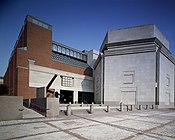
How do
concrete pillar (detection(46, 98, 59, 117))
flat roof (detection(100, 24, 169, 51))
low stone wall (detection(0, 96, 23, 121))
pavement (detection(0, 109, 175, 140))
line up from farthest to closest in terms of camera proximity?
flat roof (detection(100, 24, 169, 51)) → concrete pillar (detection(46, 98, 59, 117)) → low stone wall (detection(0, 96, 23, 121)) → pavement (detection(0, 109, 175, 140))

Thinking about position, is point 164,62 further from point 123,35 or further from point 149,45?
point 123,35

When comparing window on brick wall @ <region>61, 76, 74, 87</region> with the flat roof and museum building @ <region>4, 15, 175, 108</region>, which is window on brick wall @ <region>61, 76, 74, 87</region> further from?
the flat roof

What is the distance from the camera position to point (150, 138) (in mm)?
7324

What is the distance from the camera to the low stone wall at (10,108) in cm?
1220

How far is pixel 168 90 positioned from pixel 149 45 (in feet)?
49.5

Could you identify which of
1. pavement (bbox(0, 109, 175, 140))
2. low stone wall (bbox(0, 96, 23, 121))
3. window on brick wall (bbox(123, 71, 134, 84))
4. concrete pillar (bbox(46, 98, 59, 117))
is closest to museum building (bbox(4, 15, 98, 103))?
concrete pillar (bbox(46, 98, 59, 117))

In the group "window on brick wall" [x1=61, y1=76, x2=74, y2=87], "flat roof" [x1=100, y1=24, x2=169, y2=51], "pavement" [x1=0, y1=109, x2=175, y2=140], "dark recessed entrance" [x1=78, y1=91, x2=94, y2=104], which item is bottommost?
"dark recessed entrance" [x1=78, y1=91, x2=94, y2=104]

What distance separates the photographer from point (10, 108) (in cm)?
→ 1261

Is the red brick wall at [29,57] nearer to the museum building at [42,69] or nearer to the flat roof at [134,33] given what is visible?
the museum building at [42,69]

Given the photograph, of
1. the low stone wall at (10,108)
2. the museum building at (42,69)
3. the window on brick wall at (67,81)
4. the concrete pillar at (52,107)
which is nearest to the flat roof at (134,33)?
the museum building at (42,69)

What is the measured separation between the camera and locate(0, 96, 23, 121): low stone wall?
1220cm

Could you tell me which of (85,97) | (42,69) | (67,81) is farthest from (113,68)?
(42,69)

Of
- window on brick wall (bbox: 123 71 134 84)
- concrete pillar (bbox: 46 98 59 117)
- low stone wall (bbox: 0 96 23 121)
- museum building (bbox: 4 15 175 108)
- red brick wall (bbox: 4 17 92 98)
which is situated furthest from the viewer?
window on brick wall (bbox: 123 71 134 84)

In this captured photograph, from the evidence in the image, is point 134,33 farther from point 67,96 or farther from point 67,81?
point 67,96
